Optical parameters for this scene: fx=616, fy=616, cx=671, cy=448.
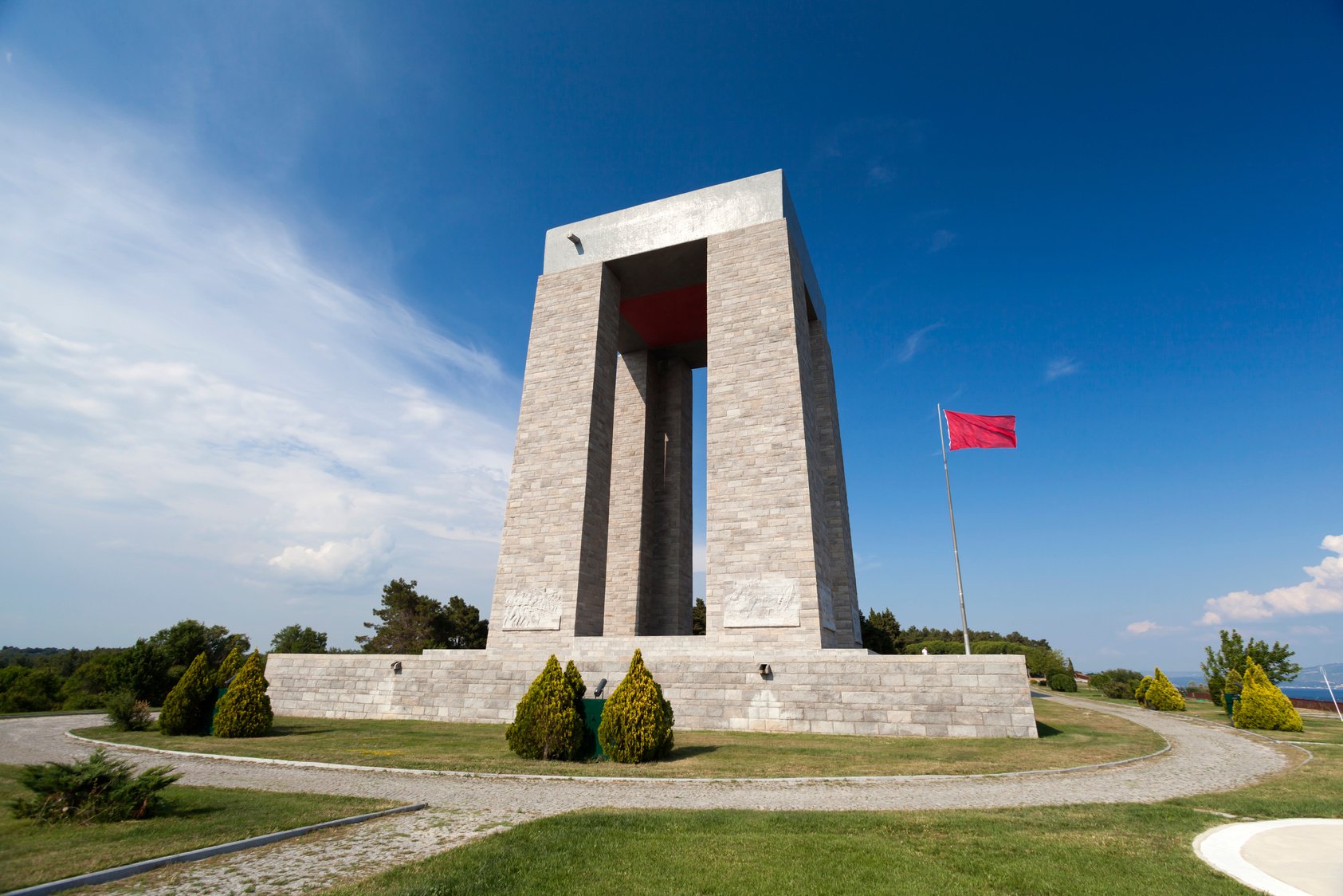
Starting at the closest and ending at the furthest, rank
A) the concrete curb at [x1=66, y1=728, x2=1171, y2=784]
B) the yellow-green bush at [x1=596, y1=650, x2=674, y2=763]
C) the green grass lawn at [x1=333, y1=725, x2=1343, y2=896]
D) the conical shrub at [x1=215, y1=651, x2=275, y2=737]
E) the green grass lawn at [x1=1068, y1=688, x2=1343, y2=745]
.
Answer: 1. the green grass lawn at [x1=333, y1=725, x2=1343, y2=896]
2. the concrete curb at [x1=66, y1=728, x2=1171, y2=784]
3. the yellow-green bush at [x1=596, y1=650, x2=674, y2=763]
4. the conical shrub at [x1=215, y1=651, x2=275, y2=737]
5. the green grass lawn at [x1=1068, y1=688, x2=1343, y2=745]

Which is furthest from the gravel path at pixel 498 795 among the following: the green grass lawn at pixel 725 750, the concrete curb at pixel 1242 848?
the concrete curb at pixel 1242 848

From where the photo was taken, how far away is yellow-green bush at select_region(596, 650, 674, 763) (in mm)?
10125

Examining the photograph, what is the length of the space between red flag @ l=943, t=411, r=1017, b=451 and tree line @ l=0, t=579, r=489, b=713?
70.6ft

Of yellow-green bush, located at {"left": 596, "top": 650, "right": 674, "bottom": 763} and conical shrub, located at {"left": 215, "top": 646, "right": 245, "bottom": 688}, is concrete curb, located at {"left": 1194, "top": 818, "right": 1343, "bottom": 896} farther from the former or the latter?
conical shrub, located at {"left": 215, "top": 646, "right": 245, "bottom": 688}

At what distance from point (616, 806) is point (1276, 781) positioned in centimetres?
1005

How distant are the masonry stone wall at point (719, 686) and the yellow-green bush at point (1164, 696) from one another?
607 inches

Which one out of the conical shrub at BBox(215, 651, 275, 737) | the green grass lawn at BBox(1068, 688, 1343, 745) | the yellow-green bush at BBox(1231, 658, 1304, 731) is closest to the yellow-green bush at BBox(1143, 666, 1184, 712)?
the green grass lawn at BBox(1068, 688, 1343, 745)

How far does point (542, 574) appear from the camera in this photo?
19.8 metres

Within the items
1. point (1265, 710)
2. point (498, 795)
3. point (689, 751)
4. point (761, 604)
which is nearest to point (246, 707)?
point (498, 795)

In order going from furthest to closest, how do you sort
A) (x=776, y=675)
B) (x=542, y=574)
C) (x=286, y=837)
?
(x=542, y=574), (x=776, y=675), (x=286, y=837)

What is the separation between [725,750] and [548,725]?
3282 millimetres

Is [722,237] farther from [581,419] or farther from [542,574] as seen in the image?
[542,574]

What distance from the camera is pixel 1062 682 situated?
32938 millimetres

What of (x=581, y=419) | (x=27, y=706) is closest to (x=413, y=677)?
(x=581, y=419)
